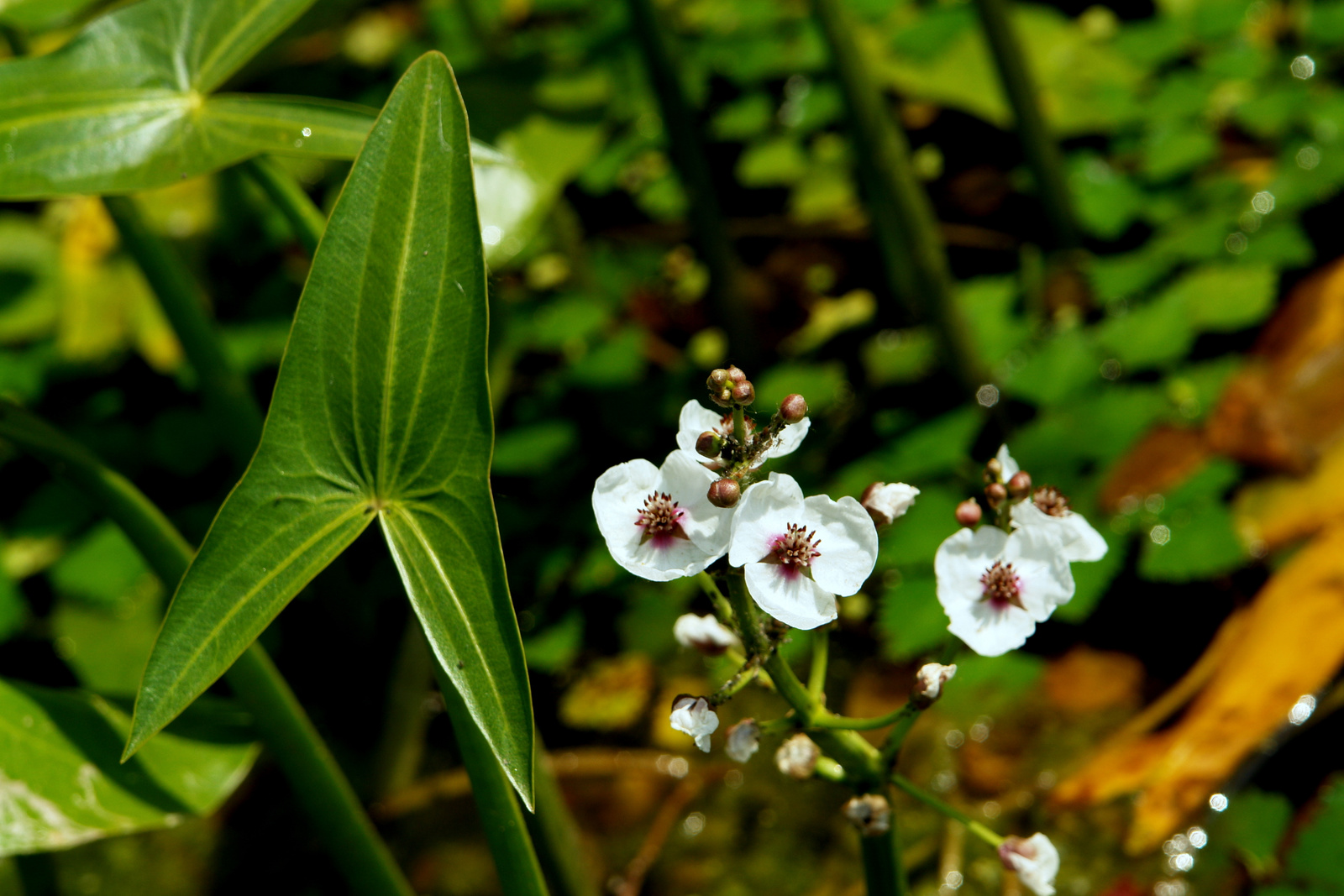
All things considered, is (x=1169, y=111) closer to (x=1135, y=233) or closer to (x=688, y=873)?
(x=1135, y=233)

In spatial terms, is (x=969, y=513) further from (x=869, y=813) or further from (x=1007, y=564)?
(x=869, y=813)

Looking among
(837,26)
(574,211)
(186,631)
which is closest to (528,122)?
(574,211)

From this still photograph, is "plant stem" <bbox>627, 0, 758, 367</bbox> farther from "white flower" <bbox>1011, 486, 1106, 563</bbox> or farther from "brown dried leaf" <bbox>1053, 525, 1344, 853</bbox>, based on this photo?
"white flower" <bbox>1011, 486, 1106, 563</bbox>

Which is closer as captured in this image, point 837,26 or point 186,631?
point 186,631

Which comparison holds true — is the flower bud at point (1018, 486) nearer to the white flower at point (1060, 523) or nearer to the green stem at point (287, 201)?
the white flower at point (1060, 523)

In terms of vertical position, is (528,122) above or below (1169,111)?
above

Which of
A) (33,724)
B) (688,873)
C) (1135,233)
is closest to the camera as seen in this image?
(33,724)
